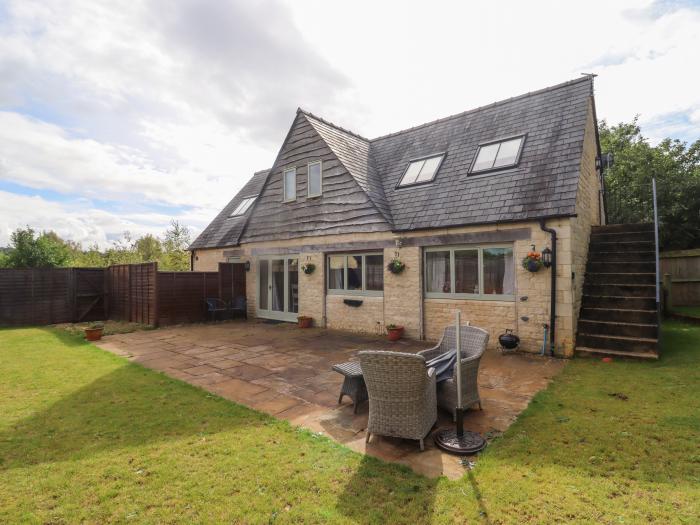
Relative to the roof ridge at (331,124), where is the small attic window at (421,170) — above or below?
below

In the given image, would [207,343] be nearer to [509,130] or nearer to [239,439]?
[239,439]

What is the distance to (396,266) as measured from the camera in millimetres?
9711

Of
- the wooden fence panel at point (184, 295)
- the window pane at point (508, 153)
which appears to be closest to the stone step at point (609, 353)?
the window pane at point (508, 153)

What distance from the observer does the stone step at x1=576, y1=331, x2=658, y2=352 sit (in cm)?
700

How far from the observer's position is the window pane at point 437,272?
922 cm

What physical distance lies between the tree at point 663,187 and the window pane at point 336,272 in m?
13.4

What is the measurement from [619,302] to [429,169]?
20.4 ft

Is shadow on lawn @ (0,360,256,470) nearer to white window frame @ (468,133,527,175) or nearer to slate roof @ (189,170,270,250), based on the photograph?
white window frame @ (468,133,527,175)

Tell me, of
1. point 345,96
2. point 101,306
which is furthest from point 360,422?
point 101,306

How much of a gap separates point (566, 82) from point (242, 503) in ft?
40.7

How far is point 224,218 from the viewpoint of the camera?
17.3 meters

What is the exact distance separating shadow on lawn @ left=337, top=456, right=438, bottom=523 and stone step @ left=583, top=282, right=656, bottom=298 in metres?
7.64

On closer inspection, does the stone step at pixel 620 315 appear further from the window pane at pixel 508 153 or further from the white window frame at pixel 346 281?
the white window frame at pixel 346 281

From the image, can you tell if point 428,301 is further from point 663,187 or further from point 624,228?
point 663,187
